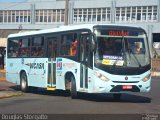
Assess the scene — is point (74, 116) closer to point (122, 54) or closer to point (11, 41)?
point (122, 54)

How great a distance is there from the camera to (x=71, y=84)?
20.0 metres

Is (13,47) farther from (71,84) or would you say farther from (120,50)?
(120,50)

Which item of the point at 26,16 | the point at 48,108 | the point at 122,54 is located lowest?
the point at 48,108

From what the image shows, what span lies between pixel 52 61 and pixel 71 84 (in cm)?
205

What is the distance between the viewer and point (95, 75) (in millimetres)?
18547

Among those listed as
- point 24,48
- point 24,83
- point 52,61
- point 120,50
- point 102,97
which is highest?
point 24,48

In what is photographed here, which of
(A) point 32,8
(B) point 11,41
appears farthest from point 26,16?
(B) point 11,41

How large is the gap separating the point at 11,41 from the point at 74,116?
41.9 feet

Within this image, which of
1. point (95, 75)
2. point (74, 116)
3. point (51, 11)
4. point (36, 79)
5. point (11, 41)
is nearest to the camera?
point (74, 116)

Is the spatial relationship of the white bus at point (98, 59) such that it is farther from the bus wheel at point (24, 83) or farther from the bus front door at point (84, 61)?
the bus wheel at point (24, 83)

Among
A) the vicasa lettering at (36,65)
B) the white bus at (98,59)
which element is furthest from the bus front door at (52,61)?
the vicasa lettering at (36,65)

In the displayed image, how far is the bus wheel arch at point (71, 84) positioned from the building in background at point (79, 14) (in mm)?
65389

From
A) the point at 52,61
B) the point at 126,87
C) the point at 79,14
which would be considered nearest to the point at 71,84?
the point at 52,61

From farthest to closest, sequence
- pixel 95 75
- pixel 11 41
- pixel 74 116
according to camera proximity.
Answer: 1. pixel 11 41
2. pixel 95 75
3. pixel 74 116
